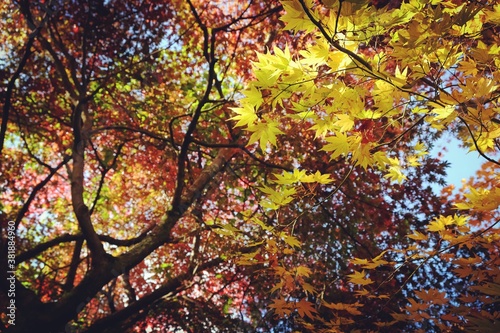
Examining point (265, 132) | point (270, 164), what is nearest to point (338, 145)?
point (265, 132)

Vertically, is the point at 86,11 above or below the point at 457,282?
above

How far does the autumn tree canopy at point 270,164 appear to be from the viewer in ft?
6.33

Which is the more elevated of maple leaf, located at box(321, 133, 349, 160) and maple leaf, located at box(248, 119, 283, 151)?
maple leaf, located at box(248, 119, 283, 151)

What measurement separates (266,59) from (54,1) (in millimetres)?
5364

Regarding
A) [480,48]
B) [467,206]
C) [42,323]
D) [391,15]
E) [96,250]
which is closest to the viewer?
[391,15]

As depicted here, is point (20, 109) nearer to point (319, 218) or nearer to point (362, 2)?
point (319, 218)

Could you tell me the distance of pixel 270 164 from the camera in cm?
518

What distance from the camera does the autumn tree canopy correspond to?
6.33 ft

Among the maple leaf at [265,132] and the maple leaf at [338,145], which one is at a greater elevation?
the maple leaf at [265,132]

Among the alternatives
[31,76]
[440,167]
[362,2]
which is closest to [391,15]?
[362,2]

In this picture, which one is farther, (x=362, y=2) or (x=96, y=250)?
(x=96, y=250)

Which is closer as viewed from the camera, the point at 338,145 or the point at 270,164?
the point at 338,145

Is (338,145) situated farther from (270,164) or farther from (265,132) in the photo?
(270,164)

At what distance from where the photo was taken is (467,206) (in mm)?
2566
